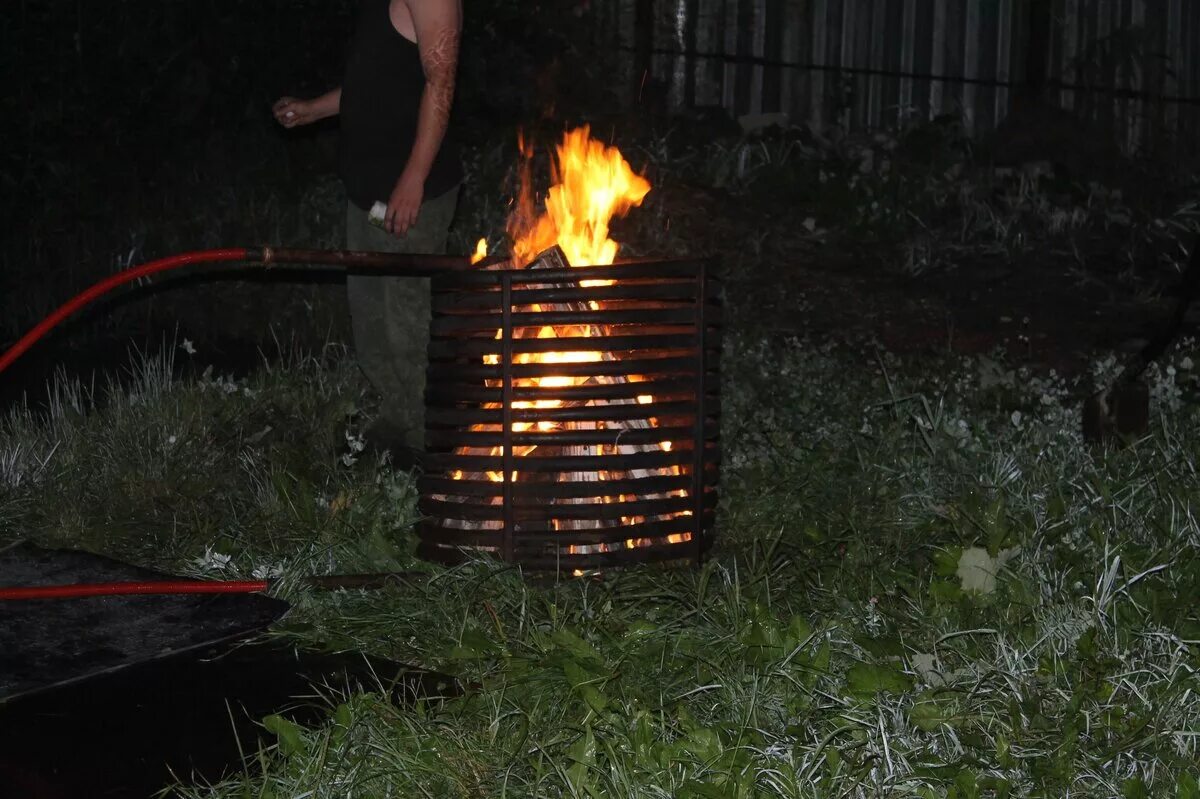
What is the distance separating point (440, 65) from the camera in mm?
4344

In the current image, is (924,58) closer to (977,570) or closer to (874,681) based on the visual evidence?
(977,570)

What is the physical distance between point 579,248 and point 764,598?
1.29m

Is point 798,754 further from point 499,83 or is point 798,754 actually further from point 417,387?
point 499,83

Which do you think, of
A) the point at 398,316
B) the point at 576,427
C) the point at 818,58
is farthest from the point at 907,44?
the point at 576,427

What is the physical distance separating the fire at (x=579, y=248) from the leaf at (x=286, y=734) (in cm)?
127

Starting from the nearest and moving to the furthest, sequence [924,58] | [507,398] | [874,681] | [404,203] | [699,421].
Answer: [874,681] < [507,398] < [699,421] < [404,203] < [924,58]

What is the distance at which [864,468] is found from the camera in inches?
192

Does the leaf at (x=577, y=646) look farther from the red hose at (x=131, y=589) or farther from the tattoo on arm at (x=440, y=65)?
the tattoo on arm at (x=440, y=65)

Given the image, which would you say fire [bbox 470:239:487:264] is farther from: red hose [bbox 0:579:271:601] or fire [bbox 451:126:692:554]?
red hose [bbox 0:579:271:601]

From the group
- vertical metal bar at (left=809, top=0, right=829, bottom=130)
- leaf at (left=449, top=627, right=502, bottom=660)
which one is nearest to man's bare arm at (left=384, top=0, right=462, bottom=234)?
leaf at (left=449, top=627, right=502, bottom=660)

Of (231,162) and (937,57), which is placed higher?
(937,57)

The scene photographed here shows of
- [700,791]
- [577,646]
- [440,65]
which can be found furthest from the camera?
[440,65]

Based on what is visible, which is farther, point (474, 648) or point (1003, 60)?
point (1003, 60)

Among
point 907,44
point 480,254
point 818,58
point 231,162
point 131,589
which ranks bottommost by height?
point 131,589
